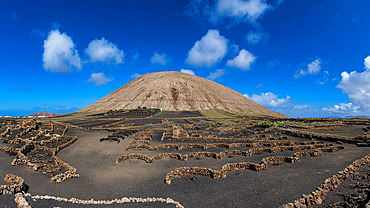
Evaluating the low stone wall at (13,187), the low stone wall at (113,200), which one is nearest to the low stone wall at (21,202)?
the low stone wall at (113,200)

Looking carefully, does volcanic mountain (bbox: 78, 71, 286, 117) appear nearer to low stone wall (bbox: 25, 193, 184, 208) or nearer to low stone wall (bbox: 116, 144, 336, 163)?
low stone wall (bbox: 116, 144, 336, 163)

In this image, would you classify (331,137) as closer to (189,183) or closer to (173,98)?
(189,183)

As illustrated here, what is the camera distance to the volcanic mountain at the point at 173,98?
14475 cm

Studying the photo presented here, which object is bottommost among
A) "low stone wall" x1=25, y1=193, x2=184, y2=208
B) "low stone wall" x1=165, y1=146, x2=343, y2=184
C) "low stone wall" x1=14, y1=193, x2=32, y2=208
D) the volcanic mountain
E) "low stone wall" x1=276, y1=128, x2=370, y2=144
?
"low stone wall" x1=25, y1=193, x2=184, y2=208

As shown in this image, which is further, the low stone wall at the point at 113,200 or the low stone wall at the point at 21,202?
the low stone wall at the point at 113,200

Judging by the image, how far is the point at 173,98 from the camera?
15812 centimetres

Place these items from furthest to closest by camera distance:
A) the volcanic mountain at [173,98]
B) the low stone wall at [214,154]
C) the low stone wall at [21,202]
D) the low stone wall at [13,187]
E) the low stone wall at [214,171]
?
the volcanic mountain at [173,98] < the low stone wall at [214,154] < the low stone wall at [214,171] < the low stone wall at [13,187] < the low stone wall at [21,202]

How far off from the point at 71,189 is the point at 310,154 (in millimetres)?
24011

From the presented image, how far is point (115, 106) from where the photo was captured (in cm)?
14325

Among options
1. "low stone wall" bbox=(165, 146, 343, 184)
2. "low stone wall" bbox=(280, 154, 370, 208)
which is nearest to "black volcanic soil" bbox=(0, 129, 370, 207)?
"low stone wall" bbox=(165, 146, 343, 184)

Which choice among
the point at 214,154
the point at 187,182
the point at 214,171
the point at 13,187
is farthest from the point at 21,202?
the point at 214,154

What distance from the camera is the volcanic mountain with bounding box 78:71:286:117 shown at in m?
145

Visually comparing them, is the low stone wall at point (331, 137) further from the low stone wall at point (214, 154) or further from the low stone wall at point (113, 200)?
the low stone wall at point (113, 200)

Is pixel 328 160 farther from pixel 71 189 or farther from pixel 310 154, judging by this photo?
pixel 71 189
